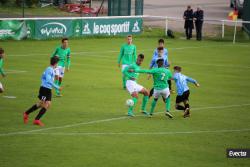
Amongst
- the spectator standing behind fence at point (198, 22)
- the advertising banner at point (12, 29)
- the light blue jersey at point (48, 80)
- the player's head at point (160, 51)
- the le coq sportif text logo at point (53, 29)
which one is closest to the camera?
the light blue jersey at point (48, 80)

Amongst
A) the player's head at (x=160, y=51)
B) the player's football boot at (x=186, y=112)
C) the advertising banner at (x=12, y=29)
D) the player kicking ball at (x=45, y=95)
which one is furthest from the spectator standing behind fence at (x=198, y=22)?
the player kicking ball at (x=45, y=95)

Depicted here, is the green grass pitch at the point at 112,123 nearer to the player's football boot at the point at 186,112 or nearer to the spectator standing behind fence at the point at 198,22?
the player's football boot at the point at 186,112

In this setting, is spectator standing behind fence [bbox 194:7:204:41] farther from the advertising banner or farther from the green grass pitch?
the advertising banner

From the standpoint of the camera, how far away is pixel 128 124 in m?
24.5

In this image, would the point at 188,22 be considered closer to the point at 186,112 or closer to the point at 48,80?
the point at 186,112

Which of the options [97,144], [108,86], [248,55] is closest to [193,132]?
[97,144]

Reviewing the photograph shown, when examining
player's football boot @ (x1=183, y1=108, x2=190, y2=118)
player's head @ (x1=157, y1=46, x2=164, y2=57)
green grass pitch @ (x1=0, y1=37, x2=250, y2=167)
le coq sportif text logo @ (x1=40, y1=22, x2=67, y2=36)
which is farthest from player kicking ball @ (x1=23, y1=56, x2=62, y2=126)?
le coq sportif text logo @ (x1=40, y1=22, x2=67, y2=36)

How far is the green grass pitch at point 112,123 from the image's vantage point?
782 inches

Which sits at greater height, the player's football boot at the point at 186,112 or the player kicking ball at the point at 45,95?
the player kicking ball at the point at 45,95

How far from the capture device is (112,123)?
2464 centimetres

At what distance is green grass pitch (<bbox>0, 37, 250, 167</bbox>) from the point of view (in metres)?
19.9

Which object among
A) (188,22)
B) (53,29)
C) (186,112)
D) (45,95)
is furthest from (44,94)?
(188,22)

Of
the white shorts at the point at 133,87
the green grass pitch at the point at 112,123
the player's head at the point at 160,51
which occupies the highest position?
the player's head at the point at 160,51

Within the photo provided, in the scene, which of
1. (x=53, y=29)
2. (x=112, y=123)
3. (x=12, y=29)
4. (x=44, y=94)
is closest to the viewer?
(x=44, y=94)
